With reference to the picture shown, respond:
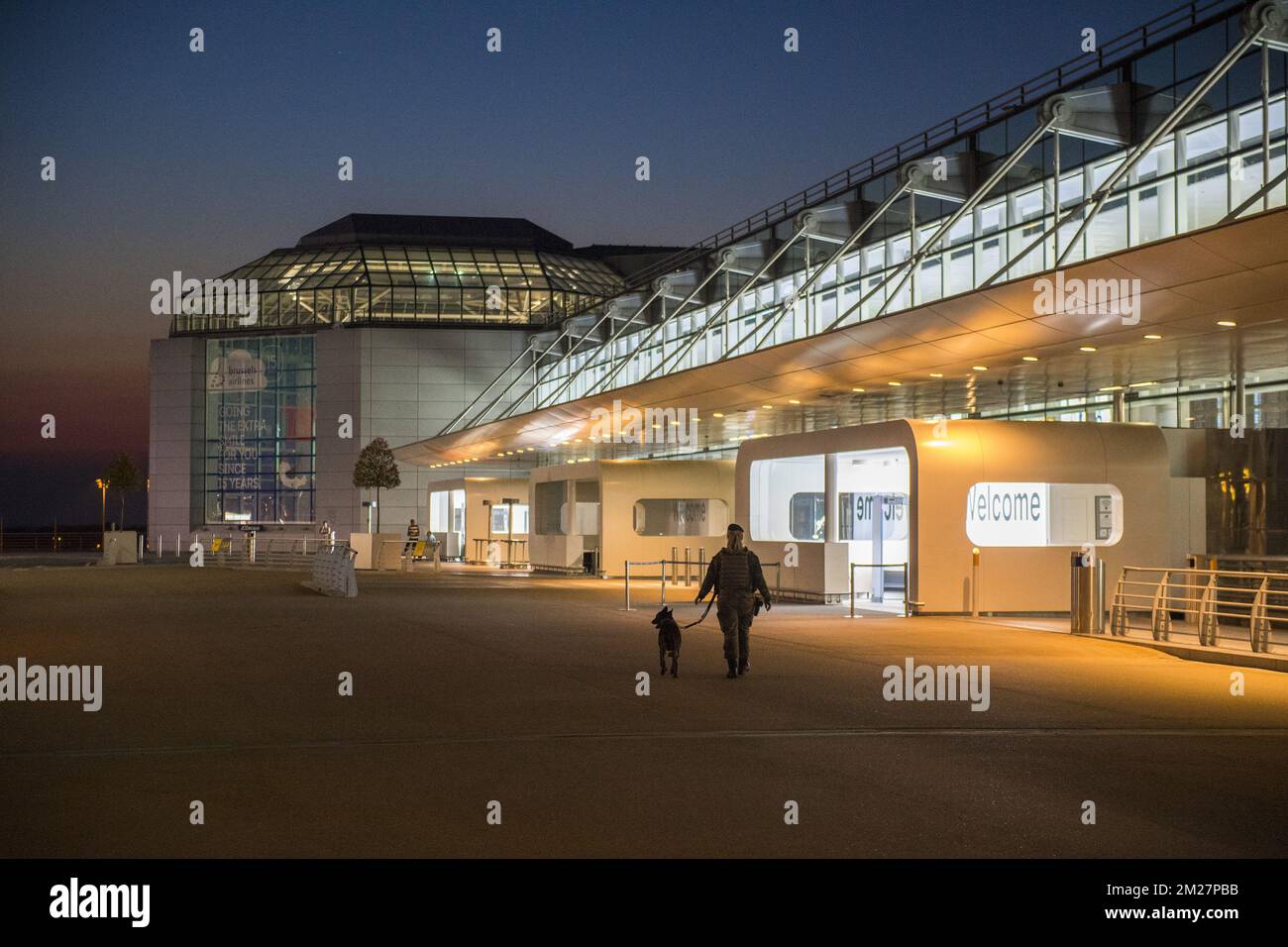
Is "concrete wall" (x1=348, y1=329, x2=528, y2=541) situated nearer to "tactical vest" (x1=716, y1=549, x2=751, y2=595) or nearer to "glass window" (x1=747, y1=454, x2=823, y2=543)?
"glass window" (x1=747, y1=454, x2=823, y2=543)

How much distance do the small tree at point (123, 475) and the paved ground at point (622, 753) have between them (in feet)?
194

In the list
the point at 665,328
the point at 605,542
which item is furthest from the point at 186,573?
the point at 665,328

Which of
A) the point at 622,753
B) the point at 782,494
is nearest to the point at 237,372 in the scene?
the point at 782,494

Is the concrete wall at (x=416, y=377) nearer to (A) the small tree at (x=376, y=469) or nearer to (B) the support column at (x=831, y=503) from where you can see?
(A) the small tree at (x=376, y=469)

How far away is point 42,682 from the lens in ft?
46.4

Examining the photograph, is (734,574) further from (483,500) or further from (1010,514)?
(483,500)

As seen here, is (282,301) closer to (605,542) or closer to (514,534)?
(514,534)

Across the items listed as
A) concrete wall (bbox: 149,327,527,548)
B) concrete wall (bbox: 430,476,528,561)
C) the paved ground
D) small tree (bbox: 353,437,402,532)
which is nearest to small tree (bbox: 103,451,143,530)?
concrete wall (bbox: 149,327,527,548)

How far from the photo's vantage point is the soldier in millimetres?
15422

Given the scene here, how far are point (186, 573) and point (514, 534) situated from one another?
1475 cm

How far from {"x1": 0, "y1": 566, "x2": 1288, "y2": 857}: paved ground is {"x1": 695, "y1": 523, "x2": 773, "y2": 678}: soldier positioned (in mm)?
375

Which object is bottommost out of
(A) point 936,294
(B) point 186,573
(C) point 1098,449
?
(B) point 186,573
